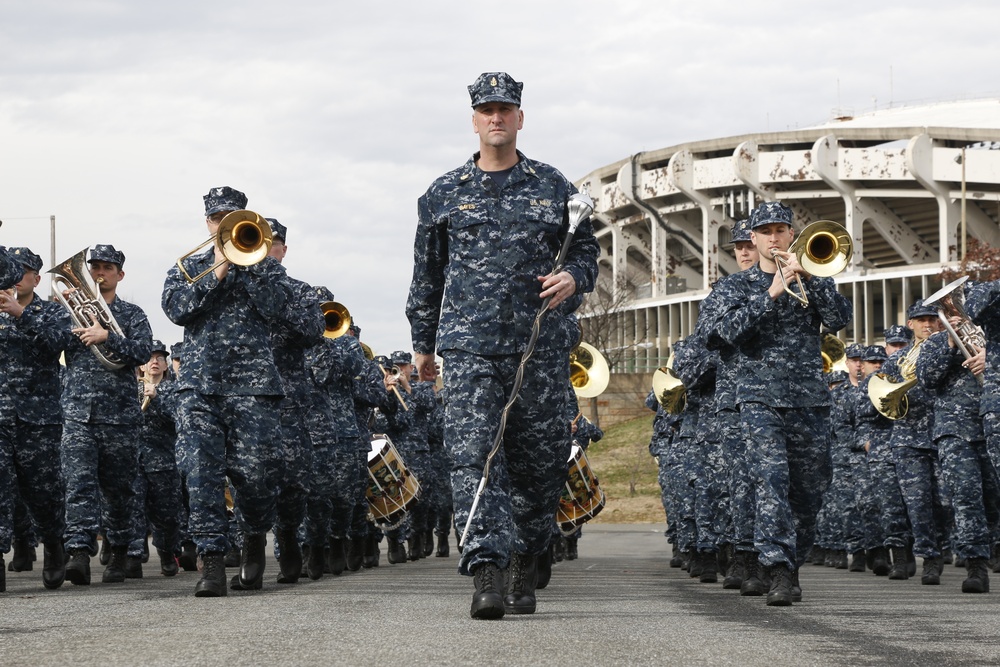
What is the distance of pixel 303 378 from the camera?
38.2ft

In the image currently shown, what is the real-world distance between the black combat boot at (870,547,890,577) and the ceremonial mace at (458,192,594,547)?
7.68 meters

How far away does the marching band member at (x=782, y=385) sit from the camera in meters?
9.63

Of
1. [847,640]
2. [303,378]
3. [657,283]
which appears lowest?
[847,640]

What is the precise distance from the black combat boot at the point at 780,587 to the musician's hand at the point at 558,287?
2.19m

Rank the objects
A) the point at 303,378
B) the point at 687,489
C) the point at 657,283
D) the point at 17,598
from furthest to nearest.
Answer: the point at 657,283, the point at 687,489, the point at 303,378, the point at 17,598

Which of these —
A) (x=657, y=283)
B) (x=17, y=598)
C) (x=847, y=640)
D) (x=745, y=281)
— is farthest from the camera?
(x=657, y=283)

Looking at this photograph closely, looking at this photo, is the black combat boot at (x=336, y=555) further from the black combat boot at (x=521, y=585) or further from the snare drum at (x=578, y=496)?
the black combat boot at (x=521, y=585)

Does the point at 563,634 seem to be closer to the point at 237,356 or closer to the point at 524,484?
the point at 524,484

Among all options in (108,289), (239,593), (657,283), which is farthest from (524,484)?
(657,283)

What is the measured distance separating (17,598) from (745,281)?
4649 millimetres

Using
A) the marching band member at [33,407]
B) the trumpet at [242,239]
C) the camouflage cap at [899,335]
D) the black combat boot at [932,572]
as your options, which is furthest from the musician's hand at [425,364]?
the camouflage cap at [899,335]

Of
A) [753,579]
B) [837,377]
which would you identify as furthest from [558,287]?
[837,377]

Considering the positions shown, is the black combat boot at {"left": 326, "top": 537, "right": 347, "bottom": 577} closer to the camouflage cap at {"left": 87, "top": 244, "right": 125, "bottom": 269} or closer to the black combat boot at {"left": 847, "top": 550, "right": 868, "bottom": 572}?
the camouflage cap at {"left": 87, "top": 244, "right": 125, "bottom": 269}

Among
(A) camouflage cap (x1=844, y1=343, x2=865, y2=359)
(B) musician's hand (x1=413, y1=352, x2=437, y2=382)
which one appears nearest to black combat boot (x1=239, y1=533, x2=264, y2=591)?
(B) musician's hand (x1=413, y1=352, x2=437, y2=382)
